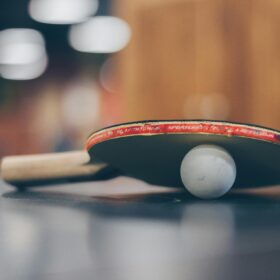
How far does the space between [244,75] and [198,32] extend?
0.88 feet

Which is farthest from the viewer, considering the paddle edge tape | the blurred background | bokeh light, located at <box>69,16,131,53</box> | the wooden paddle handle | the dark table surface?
bokeh light, located at <box>69,16,131,53</box>

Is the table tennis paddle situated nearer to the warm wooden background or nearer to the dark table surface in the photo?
the dark table surface

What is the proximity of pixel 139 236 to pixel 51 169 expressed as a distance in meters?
0.51

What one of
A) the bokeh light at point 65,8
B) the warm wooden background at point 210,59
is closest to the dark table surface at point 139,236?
the warm wooden background at point 210,59

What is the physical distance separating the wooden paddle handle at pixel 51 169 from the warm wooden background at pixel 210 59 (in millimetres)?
1476

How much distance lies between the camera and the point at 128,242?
1.64 feet

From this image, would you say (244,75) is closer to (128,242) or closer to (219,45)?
(219,45)

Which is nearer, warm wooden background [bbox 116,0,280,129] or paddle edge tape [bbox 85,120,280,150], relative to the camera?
paddle edge tape [bbox 85,120,280,150]

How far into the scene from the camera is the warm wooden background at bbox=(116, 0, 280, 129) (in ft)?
7.83

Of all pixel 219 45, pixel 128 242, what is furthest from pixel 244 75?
pixel 128 242

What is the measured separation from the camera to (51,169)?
101cm

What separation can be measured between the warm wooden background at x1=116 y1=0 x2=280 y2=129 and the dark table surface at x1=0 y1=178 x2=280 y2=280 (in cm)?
151

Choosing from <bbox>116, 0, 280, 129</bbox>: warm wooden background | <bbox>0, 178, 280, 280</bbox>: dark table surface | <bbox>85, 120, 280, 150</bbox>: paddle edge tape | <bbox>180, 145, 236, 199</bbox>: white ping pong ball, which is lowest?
<bbox>0, 178, 280, 280</bbox>: dark table surface

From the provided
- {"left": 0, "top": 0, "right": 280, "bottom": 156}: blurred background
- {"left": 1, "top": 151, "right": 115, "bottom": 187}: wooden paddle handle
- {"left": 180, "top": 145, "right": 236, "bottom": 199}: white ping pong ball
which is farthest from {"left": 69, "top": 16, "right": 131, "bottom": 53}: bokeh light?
{"left": 180, "top": 145, "right": 236, "bottom": 199}: white ping pong ball
